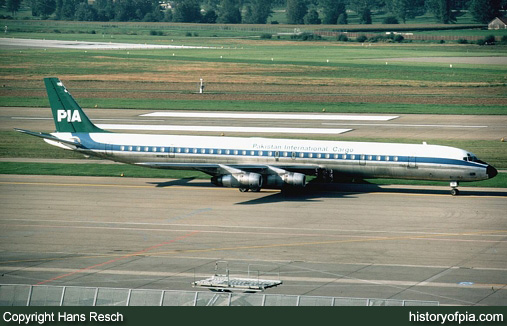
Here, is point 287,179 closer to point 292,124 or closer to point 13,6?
point 292,124

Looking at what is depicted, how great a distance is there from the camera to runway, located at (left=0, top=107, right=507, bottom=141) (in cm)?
8219

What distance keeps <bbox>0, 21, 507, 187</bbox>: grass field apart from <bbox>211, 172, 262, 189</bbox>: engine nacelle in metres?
9.68

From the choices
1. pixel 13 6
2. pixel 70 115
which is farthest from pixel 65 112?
pixel 13 6

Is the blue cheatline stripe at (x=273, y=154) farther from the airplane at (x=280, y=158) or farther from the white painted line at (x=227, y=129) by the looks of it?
the white painted line at (x=227, y=129)

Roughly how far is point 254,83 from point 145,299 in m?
102

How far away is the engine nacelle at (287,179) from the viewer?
178 feet

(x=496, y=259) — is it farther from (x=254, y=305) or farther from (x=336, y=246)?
(x=254, y=305)

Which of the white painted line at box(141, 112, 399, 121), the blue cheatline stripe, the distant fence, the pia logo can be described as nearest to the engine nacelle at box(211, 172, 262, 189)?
the blue cheatline stripe

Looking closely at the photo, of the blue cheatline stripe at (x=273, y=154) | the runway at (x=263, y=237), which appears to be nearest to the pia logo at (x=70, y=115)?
the blue cheatline stripe at (x=273, y=154)

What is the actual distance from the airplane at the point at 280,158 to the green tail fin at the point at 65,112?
0.96m

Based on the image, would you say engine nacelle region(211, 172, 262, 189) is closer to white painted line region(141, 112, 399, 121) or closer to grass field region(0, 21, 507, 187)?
grass field region(0, 21, 507, 187)

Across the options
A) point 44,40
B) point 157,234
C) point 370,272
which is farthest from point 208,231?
point 44,40

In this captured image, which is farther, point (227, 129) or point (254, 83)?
point (254, 83)

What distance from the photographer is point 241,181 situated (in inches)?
2142
